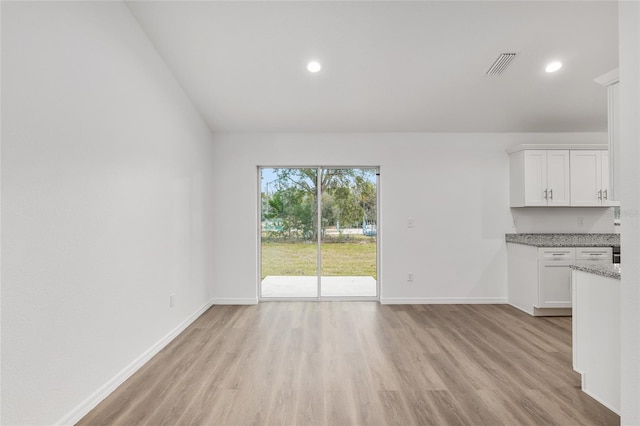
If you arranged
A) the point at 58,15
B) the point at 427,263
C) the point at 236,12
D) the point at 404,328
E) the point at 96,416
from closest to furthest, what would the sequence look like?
the point at 58,15, the point at 96,416, the point at 236,12, the point at 404,328, the point at 427,263

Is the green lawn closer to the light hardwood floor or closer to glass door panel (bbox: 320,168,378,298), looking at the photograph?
glass door panel (bbox: 320,168,378,298)

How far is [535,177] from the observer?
4.17m

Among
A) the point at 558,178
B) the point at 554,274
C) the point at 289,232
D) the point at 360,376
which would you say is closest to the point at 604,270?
the point at 360,376

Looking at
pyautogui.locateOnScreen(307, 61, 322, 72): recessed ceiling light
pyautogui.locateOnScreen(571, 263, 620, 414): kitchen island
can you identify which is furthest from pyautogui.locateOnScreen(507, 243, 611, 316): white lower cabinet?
pyautogui.locateOnScreen(307, 61, 322, 72): recessed ceiling light

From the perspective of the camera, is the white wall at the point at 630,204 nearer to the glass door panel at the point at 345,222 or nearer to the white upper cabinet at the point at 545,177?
the white upper cabinet at the point at 545,177

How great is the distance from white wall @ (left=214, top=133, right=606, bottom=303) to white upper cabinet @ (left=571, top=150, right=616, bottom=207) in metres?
0.41

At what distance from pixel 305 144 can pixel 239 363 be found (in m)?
2.95

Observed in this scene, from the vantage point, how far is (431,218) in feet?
14.7

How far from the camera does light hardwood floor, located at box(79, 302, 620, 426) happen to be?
1944 mm

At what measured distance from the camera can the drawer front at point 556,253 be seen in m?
3.85

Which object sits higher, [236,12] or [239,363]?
[236,12]

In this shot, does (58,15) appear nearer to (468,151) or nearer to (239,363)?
(239,363)

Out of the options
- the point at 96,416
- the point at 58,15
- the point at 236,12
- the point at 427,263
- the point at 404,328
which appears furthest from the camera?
the point at 427,263

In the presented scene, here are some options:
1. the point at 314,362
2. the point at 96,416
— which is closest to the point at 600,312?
the point at 314,362
